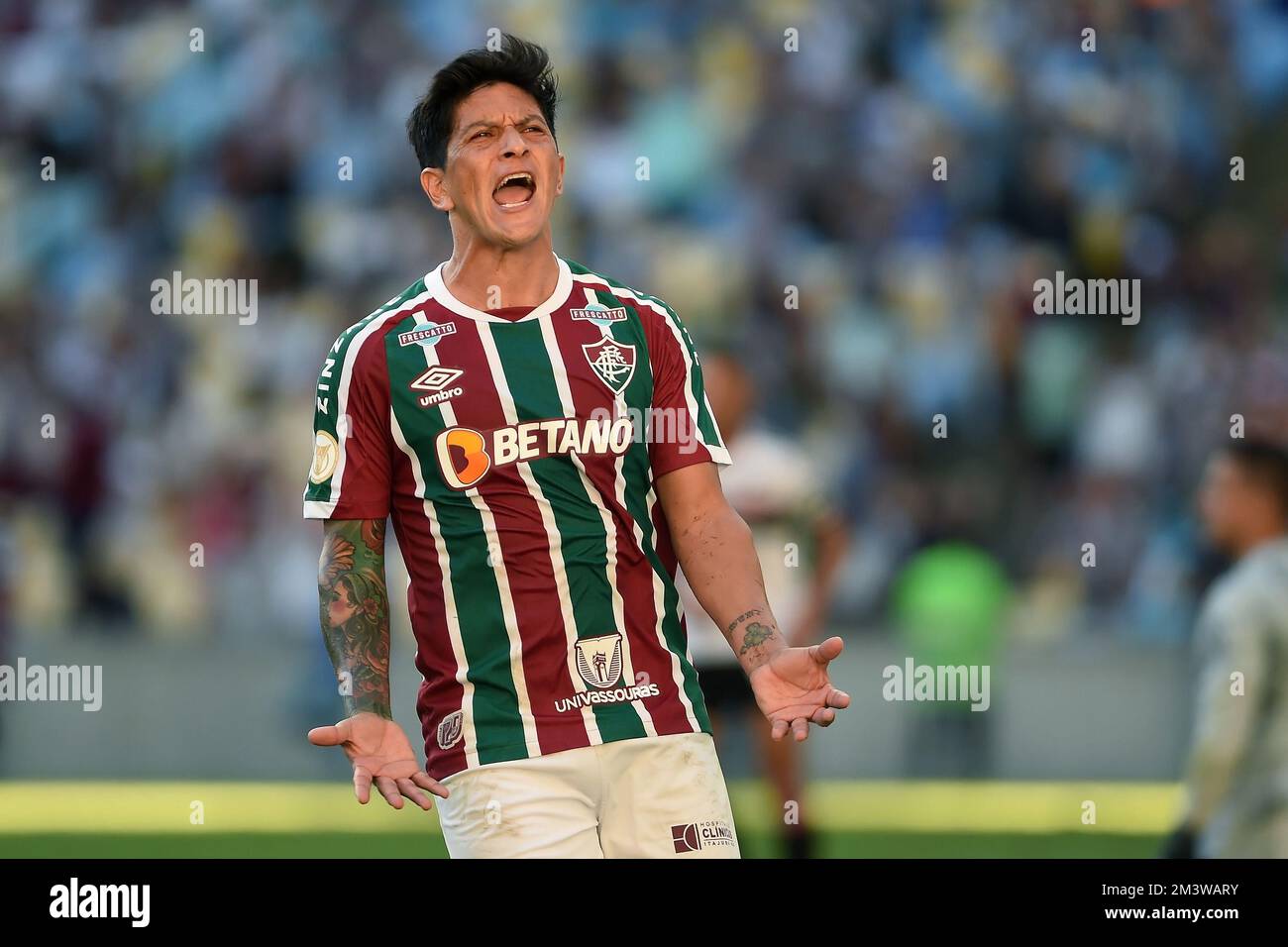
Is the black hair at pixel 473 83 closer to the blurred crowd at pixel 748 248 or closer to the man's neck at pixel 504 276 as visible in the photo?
the man's neck at pixel 504 276

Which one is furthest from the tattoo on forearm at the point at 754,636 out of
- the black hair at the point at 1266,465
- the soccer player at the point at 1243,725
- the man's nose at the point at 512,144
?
the black hair at the point at 1266,465

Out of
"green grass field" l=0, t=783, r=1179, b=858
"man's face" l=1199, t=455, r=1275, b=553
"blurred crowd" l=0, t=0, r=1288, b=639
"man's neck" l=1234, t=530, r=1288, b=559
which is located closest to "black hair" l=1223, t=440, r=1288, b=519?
"man's face" l=1199, t=455, r=1275, b=553

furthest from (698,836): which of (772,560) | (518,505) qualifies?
(772,560)

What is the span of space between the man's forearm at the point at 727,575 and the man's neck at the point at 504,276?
0.57m

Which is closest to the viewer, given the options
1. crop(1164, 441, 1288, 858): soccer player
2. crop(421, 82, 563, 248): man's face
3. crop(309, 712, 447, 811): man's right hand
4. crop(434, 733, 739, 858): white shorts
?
crop(309, 712, 447, 811): man's right hand

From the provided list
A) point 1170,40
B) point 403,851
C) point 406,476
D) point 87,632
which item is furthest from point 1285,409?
point 406,476

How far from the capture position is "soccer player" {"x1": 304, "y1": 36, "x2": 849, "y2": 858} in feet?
11.5

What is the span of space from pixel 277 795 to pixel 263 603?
6.48 feet

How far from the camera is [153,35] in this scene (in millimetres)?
11930

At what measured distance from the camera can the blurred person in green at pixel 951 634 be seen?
836 cm

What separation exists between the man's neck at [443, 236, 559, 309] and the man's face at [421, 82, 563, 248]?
32 mm

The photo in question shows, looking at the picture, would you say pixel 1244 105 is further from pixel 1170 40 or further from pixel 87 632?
pixel 87 632

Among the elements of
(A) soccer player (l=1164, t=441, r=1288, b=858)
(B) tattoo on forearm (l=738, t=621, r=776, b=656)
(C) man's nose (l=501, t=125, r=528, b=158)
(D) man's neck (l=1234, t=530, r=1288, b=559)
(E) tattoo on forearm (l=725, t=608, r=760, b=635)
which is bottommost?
(A) soccer player (l=1164, t=441, r=1288, b=858)

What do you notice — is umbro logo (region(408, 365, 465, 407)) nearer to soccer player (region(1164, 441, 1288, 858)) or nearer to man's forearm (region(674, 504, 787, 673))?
man's forearm (region(674, 504, 787, 673))
